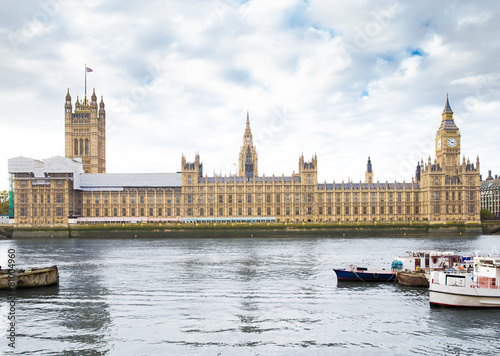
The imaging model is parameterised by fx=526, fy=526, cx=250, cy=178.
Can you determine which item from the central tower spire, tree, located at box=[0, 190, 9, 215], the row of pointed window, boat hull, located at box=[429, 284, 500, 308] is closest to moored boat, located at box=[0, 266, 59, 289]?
boat hull, located at box=[429, 284, 500, 308]

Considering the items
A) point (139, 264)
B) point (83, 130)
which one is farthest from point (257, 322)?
point (83, 130)

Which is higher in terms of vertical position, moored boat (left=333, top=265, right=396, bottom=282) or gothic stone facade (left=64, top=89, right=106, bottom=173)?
gothic stone facade (left=64, top=89, right=106, bottom=173)

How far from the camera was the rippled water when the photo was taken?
1206 inches

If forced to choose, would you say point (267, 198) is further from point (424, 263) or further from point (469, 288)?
point (469, 288)

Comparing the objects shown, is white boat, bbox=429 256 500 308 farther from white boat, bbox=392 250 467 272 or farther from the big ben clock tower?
the big ben clock tower

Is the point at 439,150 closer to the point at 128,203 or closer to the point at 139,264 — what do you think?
the point at 128,203

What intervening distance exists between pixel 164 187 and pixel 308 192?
41.8 meters

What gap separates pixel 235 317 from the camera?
3662 cm

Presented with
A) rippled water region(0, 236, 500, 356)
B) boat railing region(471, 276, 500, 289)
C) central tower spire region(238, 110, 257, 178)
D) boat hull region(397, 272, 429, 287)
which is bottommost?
rippled water region(0, 236, 500, 356)

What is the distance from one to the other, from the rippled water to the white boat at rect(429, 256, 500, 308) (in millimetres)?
954

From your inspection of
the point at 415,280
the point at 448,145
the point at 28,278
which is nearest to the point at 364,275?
the point at 415,280

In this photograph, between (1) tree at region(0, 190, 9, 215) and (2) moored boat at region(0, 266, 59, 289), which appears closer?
(2) moored boat at region(0, 266, 59, 289)

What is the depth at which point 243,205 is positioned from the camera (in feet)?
495

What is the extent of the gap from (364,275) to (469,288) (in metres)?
13.3
